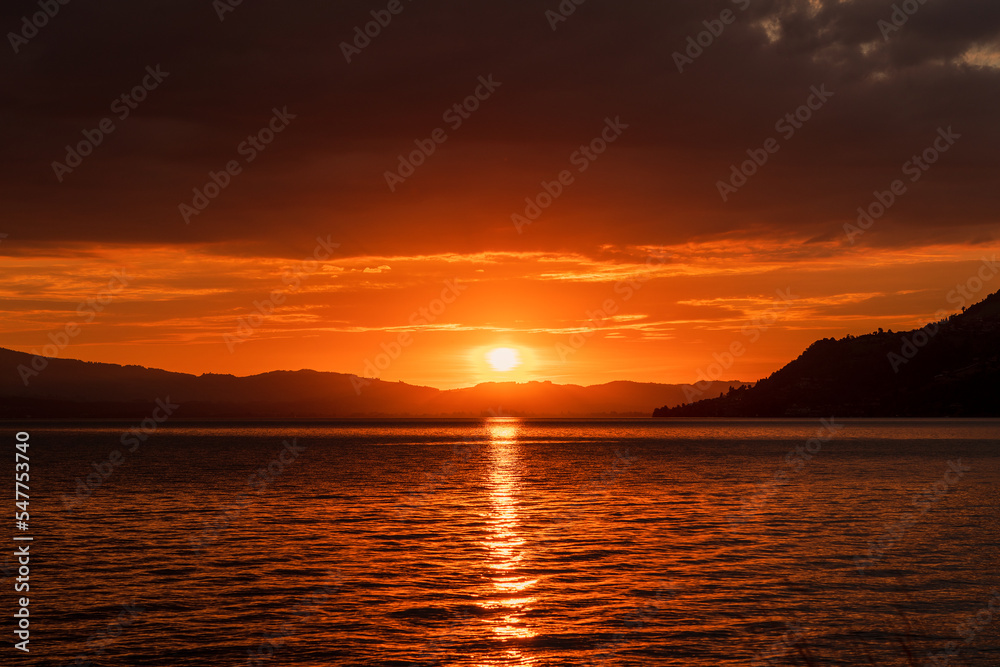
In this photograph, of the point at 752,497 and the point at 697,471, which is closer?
the point at 752,497

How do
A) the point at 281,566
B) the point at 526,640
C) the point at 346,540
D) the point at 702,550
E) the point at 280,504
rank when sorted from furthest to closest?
the point at 280,504
the point at 346,540
the point at 702,550
the point at 281,566
the point at 526,640

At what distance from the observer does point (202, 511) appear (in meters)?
62.7

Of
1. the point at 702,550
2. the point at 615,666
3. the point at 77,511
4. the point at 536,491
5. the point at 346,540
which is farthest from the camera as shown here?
the point at 536,491

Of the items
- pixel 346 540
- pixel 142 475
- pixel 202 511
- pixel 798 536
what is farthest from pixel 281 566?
pixel 142 475

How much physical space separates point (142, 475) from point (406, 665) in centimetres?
8377

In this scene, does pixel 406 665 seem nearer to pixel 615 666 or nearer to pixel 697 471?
pixel 615 666

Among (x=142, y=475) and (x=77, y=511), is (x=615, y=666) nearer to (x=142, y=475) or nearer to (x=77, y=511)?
(x=77, y=511)

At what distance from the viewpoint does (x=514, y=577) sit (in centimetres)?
3803

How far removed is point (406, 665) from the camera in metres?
25.5

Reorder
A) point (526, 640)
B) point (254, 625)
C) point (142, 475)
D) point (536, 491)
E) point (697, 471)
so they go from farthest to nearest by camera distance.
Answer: point (697, 471) < point (142, 475) < point (536, 491) < point (254, 625) < point (526, 640)

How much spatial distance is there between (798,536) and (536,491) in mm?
35291

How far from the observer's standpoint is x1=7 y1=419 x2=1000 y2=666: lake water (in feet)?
89.6

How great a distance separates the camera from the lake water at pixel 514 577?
27297 millimetres

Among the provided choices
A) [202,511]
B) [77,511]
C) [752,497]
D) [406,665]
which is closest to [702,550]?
[406,665]
